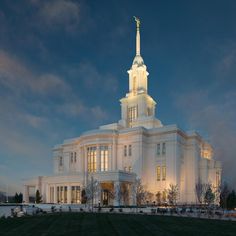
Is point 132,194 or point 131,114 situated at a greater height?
point 131,114

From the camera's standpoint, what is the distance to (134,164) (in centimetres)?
7556

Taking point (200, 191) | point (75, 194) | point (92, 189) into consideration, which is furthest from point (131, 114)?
point (92, 189)

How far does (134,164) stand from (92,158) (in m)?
9.18

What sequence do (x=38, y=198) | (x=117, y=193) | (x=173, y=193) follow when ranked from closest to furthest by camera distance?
(x=117, y=193) < (x=173, y=193) < (x=38, y=198)

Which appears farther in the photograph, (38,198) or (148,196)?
(38,198)

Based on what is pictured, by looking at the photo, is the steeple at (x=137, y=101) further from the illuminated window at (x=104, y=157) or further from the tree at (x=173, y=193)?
the tree at (x=173, y=193)

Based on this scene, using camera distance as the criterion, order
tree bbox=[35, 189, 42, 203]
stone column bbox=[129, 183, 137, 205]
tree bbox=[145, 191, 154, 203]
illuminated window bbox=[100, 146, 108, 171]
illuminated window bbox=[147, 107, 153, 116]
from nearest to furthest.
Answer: stone column bbox=[129, 183, 137, 205] → tree bbox=[145, 191, 154, 203] → tree bbox=[35, 189, 42, 203] → illuminated window bbox=[100, 146, 108, 171] → illuminated window bbox=[147, 107, 153, 116]

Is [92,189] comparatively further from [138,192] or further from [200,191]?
[200,191]

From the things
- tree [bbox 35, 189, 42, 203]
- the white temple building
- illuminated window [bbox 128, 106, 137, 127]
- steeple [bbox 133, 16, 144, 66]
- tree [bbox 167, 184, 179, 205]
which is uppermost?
steeple [bbox 133, 16, 144, 66]

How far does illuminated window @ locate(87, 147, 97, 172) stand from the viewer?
77.7 meters

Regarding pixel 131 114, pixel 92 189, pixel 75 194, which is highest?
pixel 131 114

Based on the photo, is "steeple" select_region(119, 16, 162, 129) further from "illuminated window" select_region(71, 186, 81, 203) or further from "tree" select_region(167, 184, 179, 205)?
"illuminated window" select_region(71, 186, 81, 203)

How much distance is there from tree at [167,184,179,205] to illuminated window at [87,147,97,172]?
16.6 metres

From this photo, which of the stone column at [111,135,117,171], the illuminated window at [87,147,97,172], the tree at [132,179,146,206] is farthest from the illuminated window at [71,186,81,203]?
the tree at [132,179,146,206]
